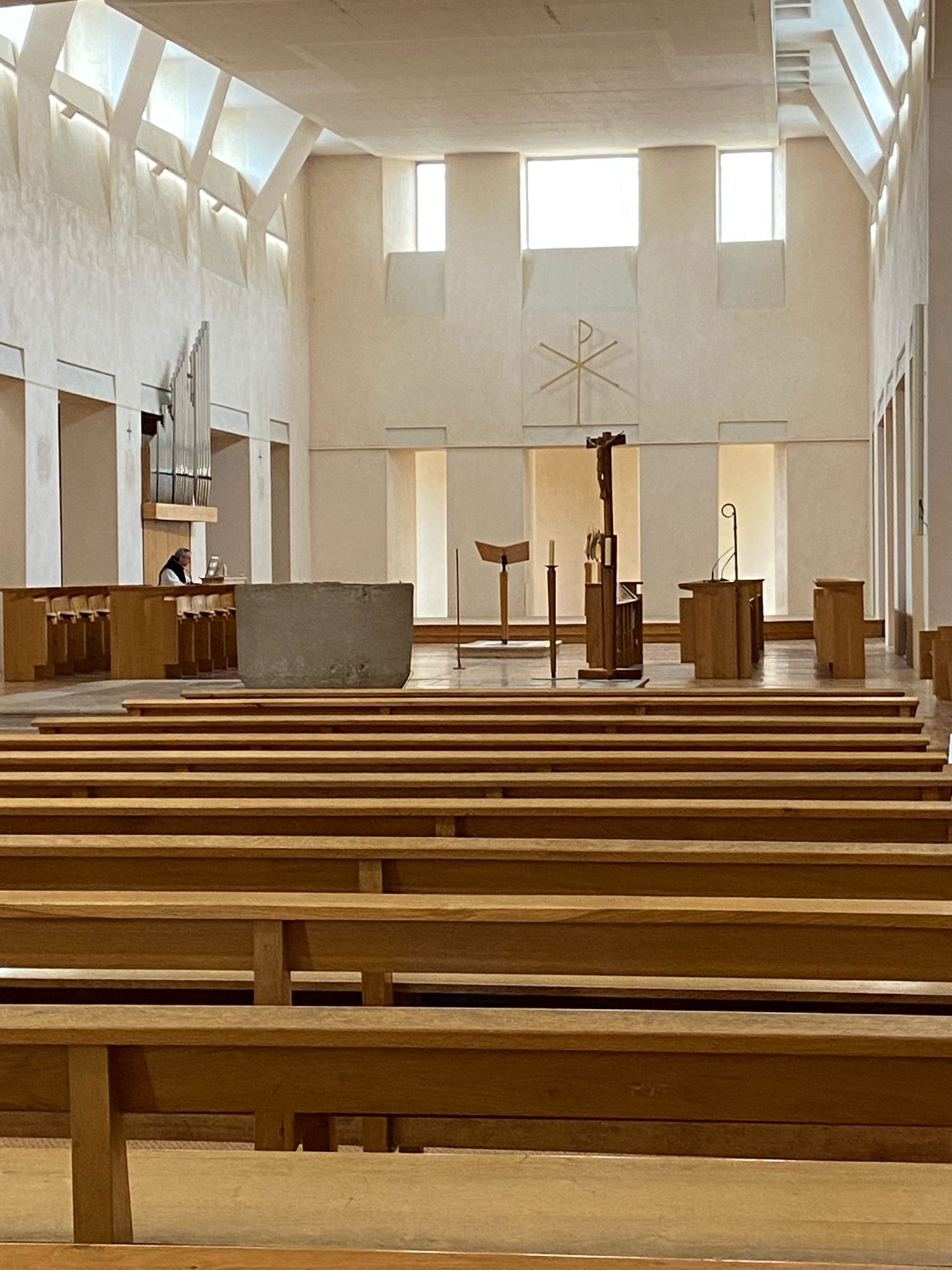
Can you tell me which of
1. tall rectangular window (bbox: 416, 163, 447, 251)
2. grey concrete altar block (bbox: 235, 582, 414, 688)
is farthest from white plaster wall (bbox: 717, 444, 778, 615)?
grey concrete altar block (bbox: 235, 582, 414, 688)

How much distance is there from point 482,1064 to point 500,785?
2.12m

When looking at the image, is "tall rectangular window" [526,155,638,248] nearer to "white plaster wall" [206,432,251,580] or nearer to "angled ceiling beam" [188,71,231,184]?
"white plaster wall" [206,432,251,580]

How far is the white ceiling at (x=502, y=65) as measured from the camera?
44.1 ft

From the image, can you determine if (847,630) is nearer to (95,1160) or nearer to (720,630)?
(720,630)

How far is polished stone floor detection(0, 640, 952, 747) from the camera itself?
885cm

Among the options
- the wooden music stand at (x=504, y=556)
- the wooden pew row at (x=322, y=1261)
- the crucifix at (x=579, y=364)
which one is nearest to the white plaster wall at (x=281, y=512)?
the crucifix at (x=579, y=364)

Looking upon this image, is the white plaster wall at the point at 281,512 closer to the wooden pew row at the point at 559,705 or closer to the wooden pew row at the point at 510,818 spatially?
the wooden pew row at the point at 559,705

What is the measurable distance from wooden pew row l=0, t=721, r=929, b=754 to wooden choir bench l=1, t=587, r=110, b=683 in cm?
679

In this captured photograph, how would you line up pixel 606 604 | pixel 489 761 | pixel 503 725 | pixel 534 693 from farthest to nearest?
1. pixel 606 604
2. pixel 534 693
3. pixel 503 725
4. pixel 489 761

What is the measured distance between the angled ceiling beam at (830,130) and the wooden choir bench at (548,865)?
1656cm

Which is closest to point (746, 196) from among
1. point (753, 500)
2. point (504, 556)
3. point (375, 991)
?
point (753, 500)

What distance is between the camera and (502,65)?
15.4 metres

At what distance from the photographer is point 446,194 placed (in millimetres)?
20469

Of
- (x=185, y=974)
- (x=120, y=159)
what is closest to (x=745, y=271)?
(x=120, y=159)
